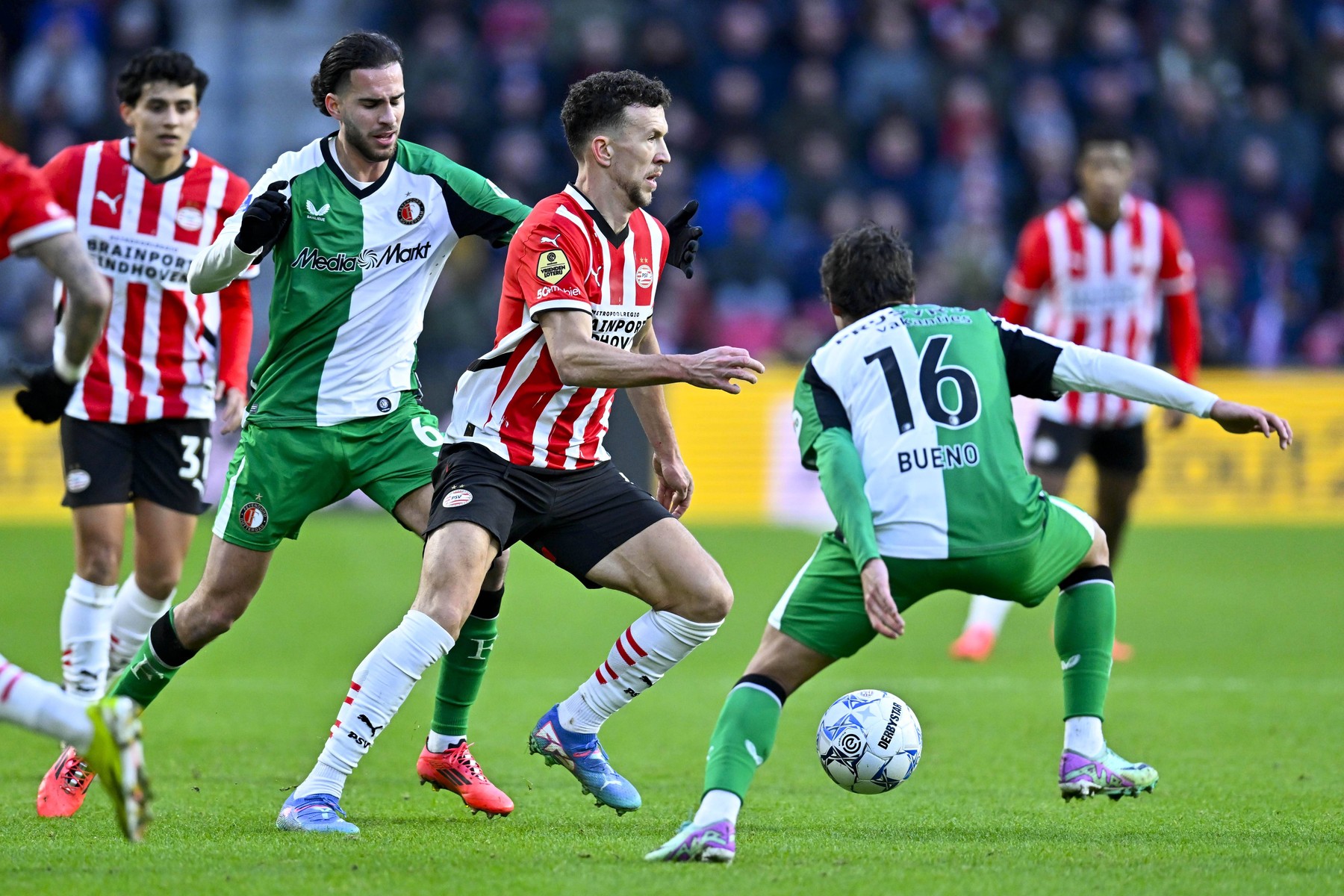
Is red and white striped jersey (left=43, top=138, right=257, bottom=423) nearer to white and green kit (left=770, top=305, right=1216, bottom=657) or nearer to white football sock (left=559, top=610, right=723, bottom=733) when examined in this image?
white football sock (left=559, top=610, right=723, bottom=733)

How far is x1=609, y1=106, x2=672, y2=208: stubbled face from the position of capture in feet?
17.1

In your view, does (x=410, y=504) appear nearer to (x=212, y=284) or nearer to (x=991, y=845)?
(x=212, y=284)

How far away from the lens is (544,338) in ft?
17.0

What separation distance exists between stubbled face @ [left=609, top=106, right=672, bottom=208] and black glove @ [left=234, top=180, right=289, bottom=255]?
1.08 meters

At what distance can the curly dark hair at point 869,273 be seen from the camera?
4.86 meters

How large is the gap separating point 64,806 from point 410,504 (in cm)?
151

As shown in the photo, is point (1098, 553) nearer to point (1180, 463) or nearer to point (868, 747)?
point (868, 747)

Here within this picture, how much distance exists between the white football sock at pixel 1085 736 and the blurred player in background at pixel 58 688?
2643 millimetres

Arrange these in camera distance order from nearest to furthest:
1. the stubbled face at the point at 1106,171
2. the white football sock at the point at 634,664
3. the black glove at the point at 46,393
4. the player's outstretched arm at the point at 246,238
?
1. the black glove at the point at 46,393
2. the player's outstretched arm at the point at 246,238
3. the white football sock at the point at 634,664
4. the stubbled face at the point at 1106,171

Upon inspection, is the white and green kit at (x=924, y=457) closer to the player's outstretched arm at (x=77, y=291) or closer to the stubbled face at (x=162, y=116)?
the player's outstretched arm at (x=77, y=291)

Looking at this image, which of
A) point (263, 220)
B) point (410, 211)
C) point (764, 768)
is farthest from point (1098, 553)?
point (263, 220)

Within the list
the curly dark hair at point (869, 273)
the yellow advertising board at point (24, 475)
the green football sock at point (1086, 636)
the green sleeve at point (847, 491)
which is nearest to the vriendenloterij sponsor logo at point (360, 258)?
the curly dark hair at point (869, 273)

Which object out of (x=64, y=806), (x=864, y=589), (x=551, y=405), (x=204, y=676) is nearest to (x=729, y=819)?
(x=864, y=589)

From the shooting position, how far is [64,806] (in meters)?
5.42
